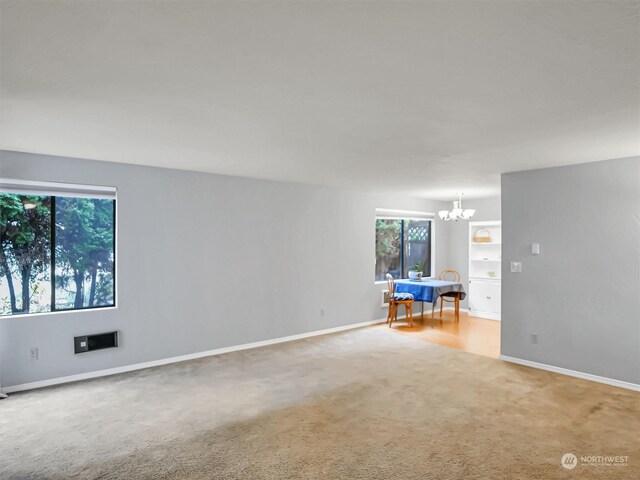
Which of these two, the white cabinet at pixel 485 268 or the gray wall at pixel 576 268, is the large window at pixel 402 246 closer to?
the white cabinet at pixel 485 268

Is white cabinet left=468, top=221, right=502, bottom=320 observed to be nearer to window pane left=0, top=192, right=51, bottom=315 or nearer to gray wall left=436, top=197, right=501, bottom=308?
gray wall left=436, top=197, right=501, bottom=308

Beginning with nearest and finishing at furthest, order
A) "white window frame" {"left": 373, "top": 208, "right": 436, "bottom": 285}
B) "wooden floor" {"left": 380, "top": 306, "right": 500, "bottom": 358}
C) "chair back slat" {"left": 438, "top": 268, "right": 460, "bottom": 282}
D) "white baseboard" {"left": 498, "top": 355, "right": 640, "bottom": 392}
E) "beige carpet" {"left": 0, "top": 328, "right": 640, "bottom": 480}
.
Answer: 1. "beige carpet" {"left": 0, "top": 328, "right": 640, "bottom": 480}
2. "white baseboard" {"left": 498, "top": 355, "right": 640, "bottom": 392}
3. "wooden floor" {"left": 380, "top": 306, "right": 500, "bottom": 358}
4. "white window frame" {"left": 373, "top": 208, "right": 436, "bottom": 285}
5. "chair back slat" {"left": 438, "top": 268, "right": 460, "bottom": 282}

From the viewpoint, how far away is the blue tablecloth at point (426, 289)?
6801mm

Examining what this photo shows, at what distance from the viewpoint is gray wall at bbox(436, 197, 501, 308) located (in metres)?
7.84

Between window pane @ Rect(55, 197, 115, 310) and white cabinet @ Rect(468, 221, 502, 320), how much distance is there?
6.76 m

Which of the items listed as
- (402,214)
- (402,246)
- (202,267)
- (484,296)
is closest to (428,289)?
(402,246)

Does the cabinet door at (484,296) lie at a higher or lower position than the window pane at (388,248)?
lower

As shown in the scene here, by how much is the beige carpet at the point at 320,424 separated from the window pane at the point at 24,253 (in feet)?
3.11

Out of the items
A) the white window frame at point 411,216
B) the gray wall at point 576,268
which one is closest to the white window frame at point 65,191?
the white window frame at point 411,216

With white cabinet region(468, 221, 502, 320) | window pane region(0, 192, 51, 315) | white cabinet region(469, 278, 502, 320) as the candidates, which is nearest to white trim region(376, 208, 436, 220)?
white cabinet region(468, 221, 502, 320)

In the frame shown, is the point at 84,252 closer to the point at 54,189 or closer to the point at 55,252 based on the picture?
the point at 55,252

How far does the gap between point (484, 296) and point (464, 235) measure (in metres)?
1.41

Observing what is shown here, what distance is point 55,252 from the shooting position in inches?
163

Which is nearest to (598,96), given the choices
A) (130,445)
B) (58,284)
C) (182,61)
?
(182,61)
